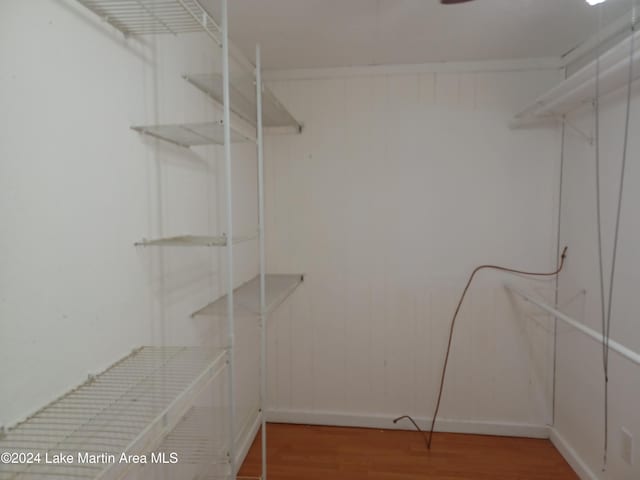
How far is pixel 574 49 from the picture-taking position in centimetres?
210

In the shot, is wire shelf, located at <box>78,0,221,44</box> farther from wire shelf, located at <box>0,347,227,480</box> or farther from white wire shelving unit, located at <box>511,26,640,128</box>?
white wire shelving unit, located at <box>511,26,640,128</box>

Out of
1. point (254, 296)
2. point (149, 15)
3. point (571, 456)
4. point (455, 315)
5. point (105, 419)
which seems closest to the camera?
point (105, 419)

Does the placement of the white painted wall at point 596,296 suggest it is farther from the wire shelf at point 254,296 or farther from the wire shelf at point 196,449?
the wire shelf at point 196,449

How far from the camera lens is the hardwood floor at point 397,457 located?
204cm

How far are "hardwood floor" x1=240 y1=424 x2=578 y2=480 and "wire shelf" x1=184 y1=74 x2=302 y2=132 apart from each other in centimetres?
199

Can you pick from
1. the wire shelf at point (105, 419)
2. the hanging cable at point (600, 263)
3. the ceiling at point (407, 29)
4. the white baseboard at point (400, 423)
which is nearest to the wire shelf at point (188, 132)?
the ceiling at point (407, 29)

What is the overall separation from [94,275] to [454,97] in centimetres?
221

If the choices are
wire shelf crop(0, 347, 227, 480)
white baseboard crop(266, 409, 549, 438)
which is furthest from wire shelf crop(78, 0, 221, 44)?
white baseboard crop(266, 409, 549, 438)

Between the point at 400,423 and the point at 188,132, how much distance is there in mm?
2220

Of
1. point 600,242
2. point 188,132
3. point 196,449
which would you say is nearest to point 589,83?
point 600,242

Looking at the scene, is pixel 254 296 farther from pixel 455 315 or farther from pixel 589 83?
pixel 589 83

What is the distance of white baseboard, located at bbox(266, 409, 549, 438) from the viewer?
2.36 m

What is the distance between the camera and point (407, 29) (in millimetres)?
1868

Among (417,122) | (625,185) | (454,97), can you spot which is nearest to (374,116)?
(417,122)
